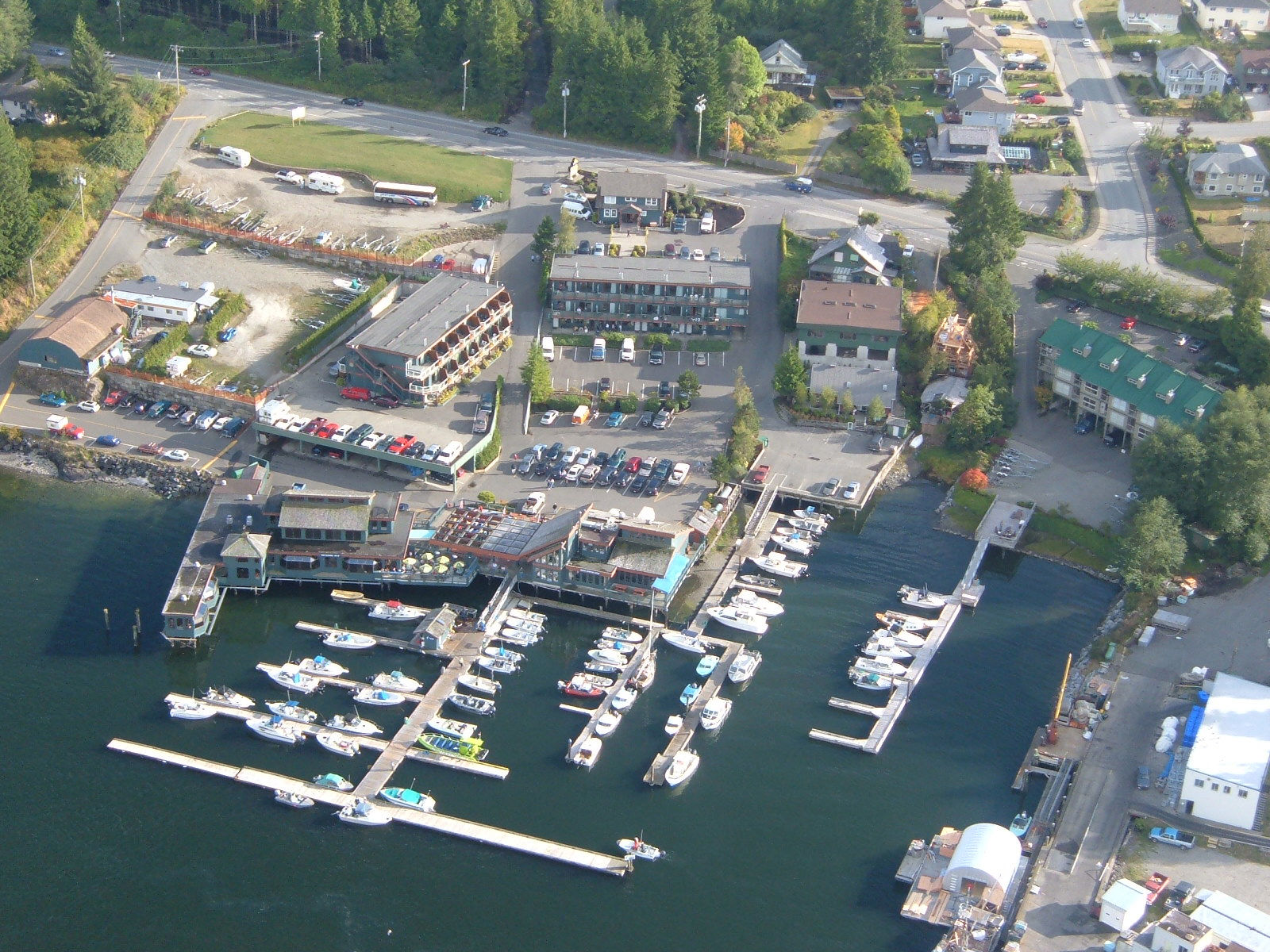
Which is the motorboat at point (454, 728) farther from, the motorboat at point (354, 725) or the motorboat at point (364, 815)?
the motorboat at point (364, 815)

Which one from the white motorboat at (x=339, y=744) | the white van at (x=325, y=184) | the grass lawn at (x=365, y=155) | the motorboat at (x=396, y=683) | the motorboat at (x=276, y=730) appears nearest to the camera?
the white motorboat at (x=339, y=744)

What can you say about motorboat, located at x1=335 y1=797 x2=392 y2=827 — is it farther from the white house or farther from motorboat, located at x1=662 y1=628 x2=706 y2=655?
the white house

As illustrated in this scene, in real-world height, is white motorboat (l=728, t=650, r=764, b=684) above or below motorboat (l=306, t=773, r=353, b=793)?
above

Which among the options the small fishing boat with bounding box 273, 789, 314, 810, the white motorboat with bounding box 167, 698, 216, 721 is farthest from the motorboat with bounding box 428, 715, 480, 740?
the white motorboat with bounding box 167, 698, 216, 721

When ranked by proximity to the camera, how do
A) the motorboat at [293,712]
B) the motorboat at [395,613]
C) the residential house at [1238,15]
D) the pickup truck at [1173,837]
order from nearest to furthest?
the pickup truck at [1173,837] → the motorboat at [293,712] → the motorboat at [395,613] → the residential house at [1238,15]

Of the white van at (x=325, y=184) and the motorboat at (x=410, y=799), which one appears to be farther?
the white van at (x=325, y=184)

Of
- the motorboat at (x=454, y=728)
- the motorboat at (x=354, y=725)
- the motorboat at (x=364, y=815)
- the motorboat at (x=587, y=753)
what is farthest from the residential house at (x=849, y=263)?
the motorboat at (x=364, y=815)

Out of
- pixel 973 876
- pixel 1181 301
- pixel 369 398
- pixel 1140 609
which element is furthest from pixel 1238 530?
pixel 369 398
